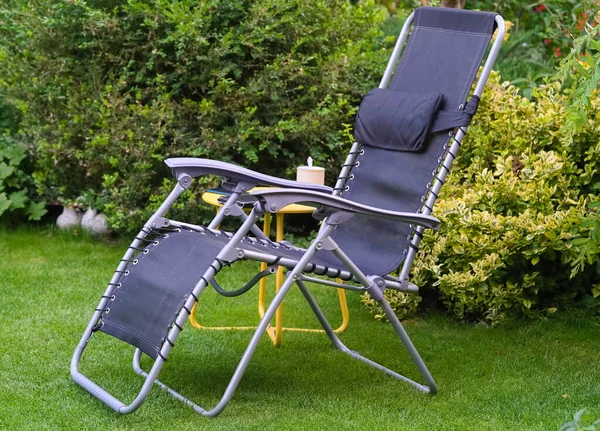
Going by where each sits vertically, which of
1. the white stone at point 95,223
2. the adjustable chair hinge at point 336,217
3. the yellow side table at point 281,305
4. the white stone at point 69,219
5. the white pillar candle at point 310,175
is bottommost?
the white stone at point 69,219

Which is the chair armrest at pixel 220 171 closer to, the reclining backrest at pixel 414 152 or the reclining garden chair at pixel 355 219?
the reclining garden chair at pixel 355 219

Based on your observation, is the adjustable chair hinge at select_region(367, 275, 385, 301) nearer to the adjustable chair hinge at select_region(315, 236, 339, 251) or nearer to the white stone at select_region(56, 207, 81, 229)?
the adjustable chair hinge at select_region(315, 236, 339, 251)

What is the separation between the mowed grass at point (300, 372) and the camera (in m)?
3.16

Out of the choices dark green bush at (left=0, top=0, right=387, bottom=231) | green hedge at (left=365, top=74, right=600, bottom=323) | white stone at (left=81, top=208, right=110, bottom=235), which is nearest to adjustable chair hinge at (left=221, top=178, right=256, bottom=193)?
green hedge at (left=365, top=74, right=600, bottom=323)

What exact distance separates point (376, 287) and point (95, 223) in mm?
3041

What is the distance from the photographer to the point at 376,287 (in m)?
3.29

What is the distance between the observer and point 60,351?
3.80 m

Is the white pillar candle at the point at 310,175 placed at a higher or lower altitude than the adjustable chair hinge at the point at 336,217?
lower

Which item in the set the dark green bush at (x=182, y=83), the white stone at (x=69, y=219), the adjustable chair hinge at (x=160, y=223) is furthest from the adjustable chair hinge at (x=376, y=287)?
the white stone at (x=69, y=219)

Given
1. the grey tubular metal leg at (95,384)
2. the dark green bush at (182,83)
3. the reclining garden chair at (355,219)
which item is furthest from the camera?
the dark green bush at (182,83)

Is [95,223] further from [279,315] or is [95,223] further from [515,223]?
[515,223]

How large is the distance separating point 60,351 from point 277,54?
2391 millimetres

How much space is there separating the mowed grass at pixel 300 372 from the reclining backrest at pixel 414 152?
1.65 ft

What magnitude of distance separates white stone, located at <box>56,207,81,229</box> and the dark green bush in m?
0.39
